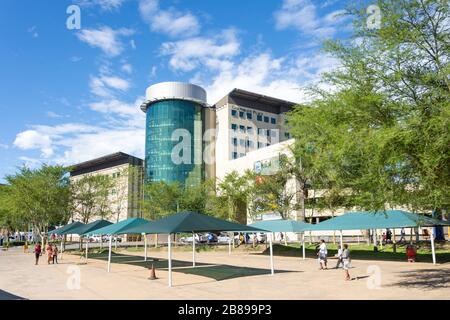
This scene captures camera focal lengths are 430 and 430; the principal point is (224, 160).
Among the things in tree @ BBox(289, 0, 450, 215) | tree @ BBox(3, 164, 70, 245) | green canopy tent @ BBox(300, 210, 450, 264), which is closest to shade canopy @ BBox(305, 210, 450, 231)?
green canopy tent @ BBox(300, 210, 450, 264)

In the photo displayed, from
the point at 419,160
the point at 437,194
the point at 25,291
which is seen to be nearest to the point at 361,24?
the point at 419,160

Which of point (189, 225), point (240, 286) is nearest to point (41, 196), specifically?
point (189, 225)

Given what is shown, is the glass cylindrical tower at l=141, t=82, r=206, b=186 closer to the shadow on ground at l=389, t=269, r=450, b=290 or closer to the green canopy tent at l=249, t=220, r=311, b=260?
the green canopy tent at l=249, t=220, r=311, b=260

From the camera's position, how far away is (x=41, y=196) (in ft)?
172

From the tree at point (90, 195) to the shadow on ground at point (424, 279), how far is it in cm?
4662

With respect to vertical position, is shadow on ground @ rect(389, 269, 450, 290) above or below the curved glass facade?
below

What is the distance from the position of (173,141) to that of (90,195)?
51884 mm

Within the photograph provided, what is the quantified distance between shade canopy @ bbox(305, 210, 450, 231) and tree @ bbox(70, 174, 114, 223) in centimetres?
3544

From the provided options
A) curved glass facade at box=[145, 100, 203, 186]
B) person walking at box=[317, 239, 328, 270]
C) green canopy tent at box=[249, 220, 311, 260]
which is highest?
curved glass facade at box=[145, 100, 203, 186]

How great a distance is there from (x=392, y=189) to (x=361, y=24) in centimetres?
608

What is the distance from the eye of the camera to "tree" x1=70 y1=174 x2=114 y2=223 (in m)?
59.5

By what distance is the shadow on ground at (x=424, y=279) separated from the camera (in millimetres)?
17008

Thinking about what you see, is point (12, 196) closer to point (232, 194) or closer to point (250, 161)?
point (232, 194)

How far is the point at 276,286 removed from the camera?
18078mm
